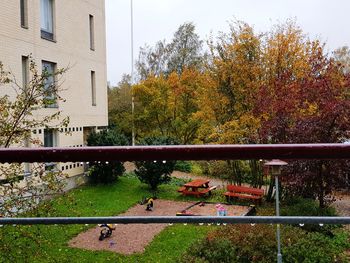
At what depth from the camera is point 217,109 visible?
17.3 meters

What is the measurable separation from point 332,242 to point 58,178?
21.4 ft

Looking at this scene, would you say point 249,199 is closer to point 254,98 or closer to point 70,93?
point 254,98

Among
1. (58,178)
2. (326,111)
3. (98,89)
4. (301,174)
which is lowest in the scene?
(301,174)

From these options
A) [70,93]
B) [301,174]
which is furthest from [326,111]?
[70,93]

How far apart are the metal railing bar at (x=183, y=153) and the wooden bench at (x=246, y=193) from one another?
539 inches

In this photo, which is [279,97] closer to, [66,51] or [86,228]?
[86,228]

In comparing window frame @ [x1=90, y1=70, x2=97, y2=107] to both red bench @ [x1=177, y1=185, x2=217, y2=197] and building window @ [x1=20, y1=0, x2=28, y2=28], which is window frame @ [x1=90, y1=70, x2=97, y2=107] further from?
red bench @ [x1=177, y1=185, x2=217, y2=197]

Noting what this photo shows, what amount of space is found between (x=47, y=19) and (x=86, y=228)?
865 cm

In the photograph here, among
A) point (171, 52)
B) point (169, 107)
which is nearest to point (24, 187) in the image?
point (169, 107)

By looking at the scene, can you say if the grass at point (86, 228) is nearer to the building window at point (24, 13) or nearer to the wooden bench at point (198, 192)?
the wooden bench at point (198, 192)

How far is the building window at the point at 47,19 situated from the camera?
15.1 metres

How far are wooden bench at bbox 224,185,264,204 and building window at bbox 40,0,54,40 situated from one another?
346 inches

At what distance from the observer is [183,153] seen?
4.19 ft

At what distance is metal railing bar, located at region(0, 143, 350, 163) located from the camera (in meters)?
1.23
